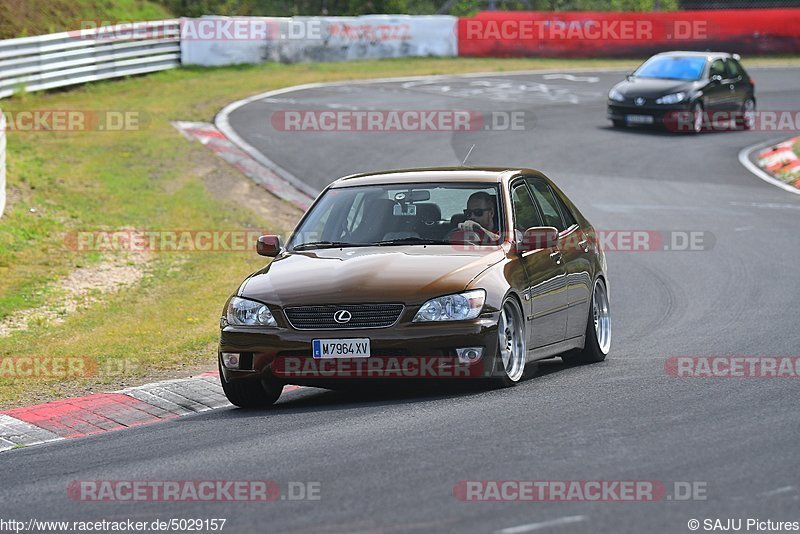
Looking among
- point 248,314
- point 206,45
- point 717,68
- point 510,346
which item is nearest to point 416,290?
point 510,346

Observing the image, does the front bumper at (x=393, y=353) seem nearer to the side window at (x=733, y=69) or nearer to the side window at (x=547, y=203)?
the side window at (x=547, y=203)

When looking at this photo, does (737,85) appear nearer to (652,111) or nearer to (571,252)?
(652,111)

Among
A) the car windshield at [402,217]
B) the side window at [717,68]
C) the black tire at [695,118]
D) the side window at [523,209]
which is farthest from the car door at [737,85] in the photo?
the car windshield at [402,217]

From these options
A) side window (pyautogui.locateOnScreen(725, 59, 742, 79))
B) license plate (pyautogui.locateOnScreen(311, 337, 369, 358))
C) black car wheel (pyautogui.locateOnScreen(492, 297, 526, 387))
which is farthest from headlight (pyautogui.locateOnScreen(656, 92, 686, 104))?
license plate (pyautogui.locateOnScreen(311, 337, 369, 358))

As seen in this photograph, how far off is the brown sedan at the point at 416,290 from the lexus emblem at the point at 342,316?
0.01 m

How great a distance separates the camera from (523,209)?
33.2 feet

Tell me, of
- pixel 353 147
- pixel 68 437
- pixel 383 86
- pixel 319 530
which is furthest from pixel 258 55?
pixel 319 530

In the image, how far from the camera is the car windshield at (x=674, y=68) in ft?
95.0

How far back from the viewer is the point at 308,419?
27.3 ft

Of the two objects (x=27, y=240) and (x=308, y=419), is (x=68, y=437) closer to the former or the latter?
(x=308, y=419)

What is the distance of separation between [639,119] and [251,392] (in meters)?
20.4

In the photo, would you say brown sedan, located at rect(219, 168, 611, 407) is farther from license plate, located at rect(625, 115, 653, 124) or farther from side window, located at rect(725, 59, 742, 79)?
side window, located at rect(725, 59, 742, 79)

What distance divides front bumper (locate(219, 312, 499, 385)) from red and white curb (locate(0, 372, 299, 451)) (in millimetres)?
1080

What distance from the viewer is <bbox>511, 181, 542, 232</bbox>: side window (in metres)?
9.95
